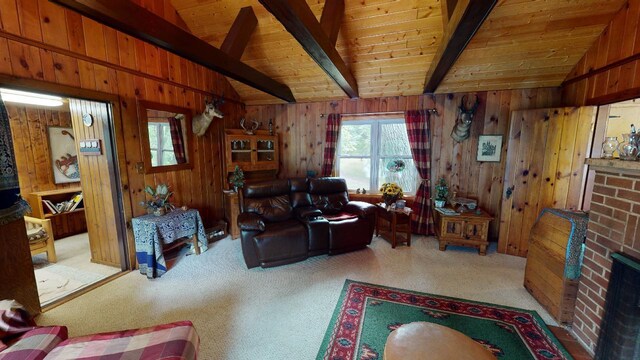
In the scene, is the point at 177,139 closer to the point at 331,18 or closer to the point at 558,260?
the point at 331,18

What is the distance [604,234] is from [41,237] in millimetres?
5546

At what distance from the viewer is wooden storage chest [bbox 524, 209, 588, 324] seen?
6.47 feet

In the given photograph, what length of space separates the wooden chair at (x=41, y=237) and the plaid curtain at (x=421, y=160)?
5.09 m

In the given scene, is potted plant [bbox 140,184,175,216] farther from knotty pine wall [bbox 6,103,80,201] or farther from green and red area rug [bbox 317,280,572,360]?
green and red area rug [bbox 317,280,572,360]

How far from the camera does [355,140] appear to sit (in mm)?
4562

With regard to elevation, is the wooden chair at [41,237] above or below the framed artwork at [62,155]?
below

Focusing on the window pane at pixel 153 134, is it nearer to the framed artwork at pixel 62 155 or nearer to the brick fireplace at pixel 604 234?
the framed artwork at pixel 62 155

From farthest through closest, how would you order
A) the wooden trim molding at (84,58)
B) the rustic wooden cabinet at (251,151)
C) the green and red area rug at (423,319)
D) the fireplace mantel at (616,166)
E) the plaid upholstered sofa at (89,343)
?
the rustic wooden cabinet at (251,151) < the wooden trim molding at (84,58) < the green and red area rug at (423,319) < the fireplace mantel at (616,166) < the plaid upholstered sofa at (89,343)

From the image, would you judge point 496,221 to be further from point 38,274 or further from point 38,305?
point 38,274

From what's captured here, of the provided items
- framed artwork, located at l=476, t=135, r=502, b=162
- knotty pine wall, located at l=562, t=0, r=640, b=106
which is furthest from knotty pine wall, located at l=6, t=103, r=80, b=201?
knotty pine wall, located at l=562, t=0, r=640, b=106

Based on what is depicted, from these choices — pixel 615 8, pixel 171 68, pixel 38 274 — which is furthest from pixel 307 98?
pixel 38 274

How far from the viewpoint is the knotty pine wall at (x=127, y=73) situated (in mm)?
2010

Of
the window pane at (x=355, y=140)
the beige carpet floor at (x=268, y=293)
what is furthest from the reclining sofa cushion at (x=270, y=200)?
the window pane at (x=355, y=140)

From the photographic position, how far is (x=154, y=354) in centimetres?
117
